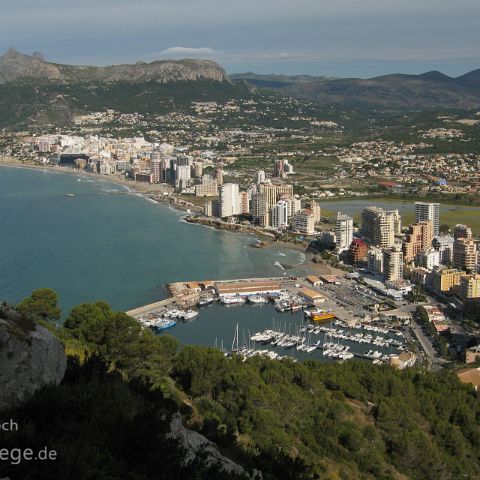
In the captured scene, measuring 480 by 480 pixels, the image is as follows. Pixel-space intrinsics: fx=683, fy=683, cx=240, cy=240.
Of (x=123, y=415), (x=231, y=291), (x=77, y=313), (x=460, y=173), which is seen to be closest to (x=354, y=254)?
(x=231, y=291)

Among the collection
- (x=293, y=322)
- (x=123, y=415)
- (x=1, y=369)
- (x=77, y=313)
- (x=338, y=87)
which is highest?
(x=338, y=87)

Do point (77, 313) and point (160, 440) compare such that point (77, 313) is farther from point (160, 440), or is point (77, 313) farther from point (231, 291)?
point (231, 291)

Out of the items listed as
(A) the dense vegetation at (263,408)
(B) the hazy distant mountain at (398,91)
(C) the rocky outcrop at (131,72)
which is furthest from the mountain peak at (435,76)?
(A) the dense vegetation at (263,408)

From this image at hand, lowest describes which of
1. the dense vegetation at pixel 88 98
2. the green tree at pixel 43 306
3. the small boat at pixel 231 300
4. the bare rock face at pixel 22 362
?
the small boat at pixel 231 300

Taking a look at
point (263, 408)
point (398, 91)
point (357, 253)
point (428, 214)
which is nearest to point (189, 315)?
point (357, 253)

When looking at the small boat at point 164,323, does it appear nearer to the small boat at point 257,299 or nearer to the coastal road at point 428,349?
the small boat at point 257,299
